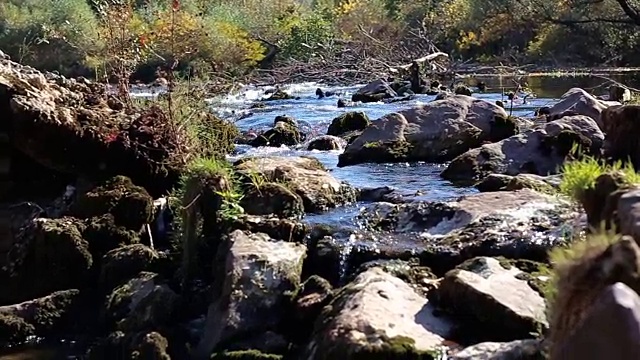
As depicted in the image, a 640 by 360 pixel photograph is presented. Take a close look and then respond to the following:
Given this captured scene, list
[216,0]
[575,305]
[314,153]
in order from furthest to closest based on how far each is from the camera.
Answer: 1. [216,0]
2. [314,153]
3. [575,305]

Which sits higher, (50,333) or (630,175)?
(630,175)

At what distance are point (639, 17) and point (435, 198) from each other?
2.91 meters

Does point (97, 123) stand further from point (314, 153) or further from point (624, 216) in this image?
point (624, 216)

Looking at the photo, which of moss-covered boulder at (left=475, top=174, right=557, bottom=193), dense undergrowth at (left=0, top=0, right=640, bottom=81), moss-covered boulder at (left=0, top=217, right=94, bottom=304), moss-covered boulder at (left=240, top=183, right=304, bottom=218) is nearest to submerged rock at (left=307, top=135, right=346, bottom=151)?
moss-covered boulder at (left=475, top=174, right=557, bottom=193)

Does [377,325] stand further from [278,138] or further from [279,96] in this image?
[279,96]

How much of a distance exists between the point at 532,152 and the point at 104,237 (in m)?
4.59

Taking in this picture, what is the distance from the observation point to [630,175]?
437cm

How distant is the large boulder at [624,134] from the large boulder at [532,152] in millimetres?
799

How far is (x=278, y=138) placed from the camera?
12.6 m

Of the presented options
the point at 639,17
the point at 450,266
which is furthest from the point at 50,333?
the point at 639,17

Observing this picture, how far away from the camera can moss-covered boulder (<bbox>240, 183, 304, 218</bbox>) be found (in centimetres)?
705

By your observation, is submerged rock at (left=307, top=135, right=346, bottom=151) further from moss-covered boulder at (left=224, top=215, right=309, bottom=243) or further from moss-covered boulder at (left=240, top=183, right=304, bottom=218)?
moss-covered boulder at (left=224, top=215, right=309, bottom=243)

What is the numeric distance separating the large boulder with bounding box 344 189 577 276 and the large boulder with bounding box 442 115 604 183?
1908 millimetres

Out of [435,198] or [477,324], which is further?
[435,198]
